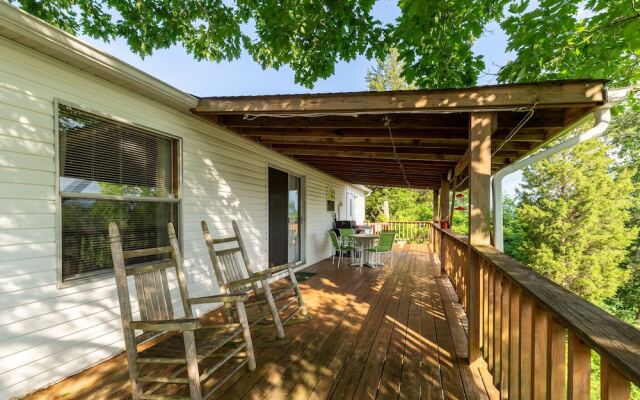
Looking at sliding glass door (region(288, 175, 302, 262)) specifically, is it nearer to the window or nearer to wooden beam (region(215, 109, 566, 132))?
wooden beam (region(215, 109, 566, 132))

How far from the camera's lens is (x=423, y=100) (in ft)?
8.83

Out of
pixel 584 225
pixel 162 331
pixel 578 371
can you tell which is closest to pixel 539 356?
pixel 578 371

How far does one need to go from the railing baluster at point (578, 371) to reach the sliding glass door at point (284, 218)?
4776 millimetres

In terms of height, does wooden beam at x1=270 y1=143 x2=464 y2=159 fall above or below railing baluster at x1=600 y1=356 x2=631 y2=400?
above

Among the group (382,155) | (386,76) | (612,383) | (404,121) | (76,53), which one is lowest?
(612,383)

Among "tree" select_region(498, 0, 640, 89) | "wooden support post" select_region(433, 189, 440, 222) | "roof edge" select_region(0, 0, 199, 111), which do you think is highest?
"tree" select_region(498, 0, 640, 89)

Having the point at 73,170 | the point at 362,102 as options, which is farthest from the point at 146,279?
the point at 362,102

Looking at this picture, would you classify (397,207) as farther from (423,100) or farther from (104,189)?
(104,189)

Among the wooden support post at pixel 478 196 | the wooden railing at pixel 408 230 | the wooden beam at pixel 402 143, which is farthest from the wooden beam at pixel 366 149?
the wooden railing at pixel 408 230

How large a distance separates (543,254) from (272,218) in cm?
1402

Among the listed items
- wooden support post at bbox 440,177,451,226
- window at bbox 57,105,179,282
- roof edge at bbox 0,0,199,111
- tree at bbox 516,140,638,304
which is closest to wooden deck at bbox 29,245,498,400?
window at bbox 57,105,179,282

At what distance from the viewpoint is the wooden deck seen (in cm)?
214

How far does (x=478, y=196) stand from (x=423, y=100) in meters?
0.99

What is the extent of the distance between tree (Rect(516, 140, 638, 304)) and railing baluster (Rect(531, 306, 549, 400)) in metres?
15.4
